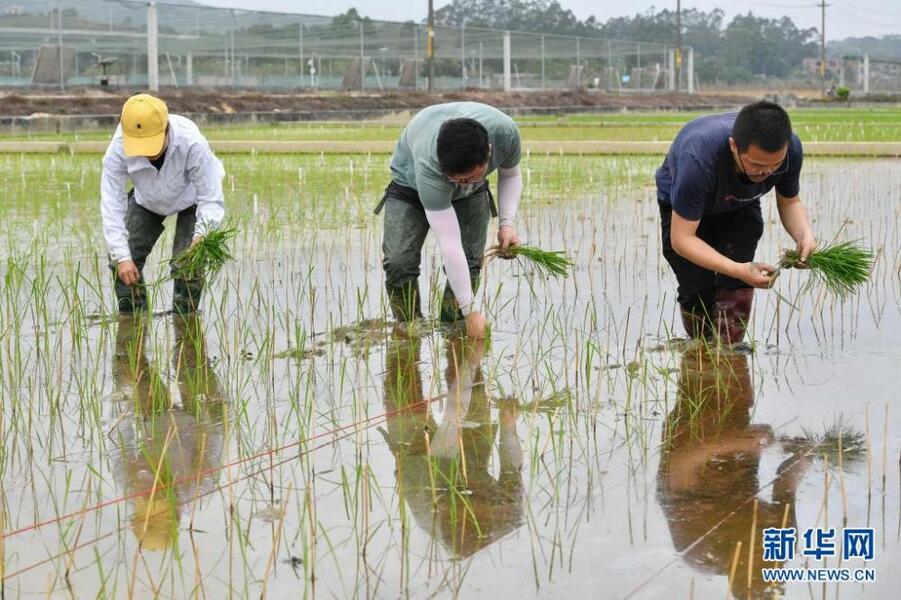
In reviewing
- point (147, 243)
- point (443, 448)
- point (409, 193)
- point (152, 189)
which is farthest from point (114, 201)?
point (443, 448)

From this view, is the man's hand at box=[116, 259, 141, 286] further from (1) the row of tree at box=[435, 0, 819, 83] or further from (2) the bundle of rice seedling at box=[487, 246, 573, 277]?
(1) the row of tree at box=[435, 0, 819, 83]

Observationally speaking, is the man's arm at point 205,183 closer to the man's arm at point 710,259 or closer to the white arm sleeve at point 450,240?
the white arm sleeve at point 450,240

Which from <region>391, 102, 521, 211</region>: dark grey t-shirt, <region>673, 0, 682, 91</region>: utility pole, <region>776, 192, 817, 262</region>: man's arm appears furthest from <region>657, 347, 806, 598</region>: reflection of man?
<region>673, 0, 682, 91</region>: utility pole

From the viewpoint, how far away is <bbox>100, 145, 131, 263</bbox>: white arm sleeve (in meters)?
5.89

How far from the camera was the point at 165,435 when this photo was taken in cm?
421

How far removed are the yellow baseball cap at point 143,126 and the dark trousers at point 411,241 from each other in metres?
1.06

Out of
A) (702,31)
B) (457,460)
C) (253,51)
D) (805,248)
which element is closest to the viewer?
(457,460)

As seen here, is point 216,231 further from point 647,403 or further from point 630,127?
point 630,127

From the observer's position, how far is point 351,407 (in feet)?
15.0

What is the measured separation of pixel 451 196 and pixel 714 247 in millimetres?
1151

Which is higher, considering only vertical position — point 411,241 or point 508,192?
point 508,192

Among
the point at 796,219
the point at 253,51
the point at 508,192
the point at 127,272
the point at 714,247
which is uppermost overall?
the point at 253,51

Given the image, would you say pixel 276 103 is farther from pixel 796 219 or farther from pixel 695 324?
pixel 796 219

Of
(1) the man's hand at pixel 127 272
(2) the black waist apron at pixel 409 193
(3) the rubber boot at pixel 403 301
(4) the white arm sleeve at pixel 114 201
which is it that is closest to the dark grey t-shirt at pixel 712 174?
(2) the black waist apron at pixel 409 193
